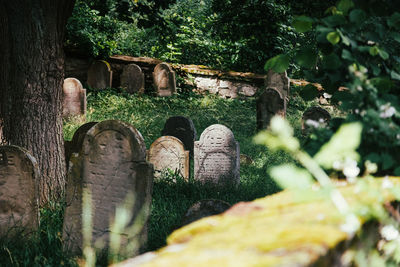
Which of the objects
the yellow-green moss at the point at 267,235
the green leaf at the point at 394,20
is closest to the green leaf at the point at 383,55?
the green leaf at the point at 394,20

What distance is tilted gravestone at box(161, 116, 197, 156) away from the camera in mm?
8227

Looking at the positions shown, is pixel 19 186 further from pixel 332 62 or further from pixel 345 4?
pixel 345 4

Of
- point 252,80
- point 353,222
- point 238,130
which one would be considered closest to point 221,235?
point 353,222

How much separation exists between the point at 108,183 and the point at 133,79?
1042 centimetres

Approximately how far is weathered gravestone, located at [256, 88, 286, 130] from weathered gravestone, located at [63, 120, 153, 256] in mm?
6733

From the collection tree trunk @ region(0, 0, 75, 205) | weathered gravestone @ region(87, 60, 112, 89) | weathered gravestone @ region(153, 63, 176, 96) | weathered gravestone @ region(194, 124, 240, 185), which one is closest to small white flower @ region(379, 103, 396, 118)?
tree trunk @ region(0, 0, 75, 205)

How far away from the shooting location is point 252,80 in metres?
14.7

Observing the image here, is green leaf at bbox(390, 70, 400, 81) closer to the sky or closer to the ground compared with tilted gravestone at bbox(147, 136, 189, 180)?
closer to the sky

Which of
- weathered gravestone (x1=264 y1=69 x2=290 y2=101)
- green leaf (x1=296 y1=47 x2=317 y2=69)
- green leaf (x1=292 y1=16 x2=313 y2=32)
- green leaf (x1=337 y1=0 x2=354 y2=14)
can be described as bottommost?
green leaf (x1=296 y1=47 x2=317 y2=69)

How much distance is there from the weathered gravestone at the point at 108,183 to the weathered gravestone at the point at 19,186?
37cm

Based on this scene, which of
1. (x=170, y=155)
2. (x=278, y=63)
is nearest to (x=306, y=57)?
(x=278, y=63)

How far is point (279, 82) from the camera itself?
44.9ft

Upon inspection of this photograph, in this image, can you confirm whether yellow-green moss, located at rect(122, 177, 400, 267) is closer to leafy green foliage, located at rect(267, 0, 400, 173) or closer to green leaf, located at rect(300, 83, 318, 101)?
leafy green foliage, located at rect(267, 0, 400, 173)

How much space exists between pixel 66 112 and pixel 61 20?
19.2ft
